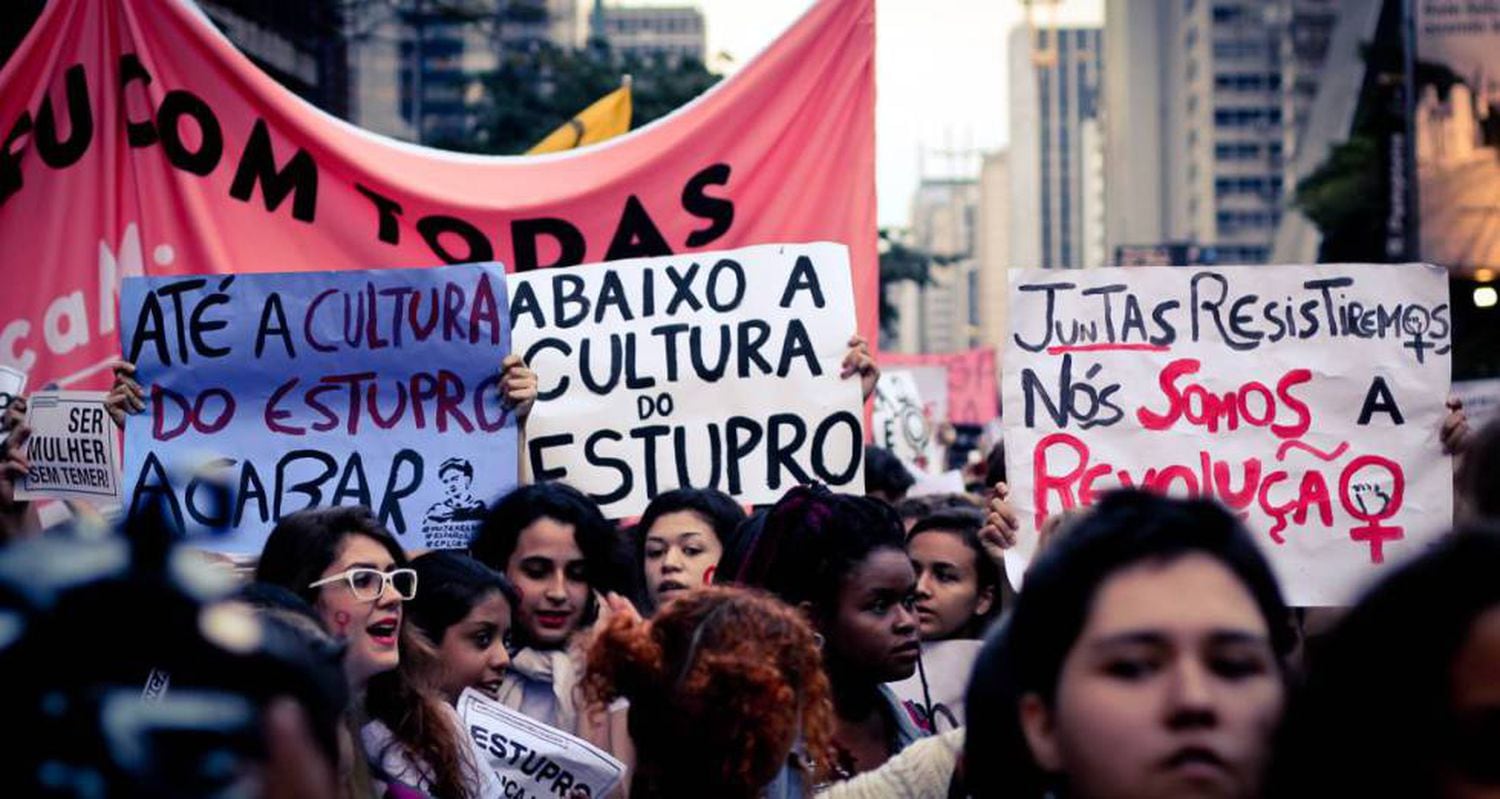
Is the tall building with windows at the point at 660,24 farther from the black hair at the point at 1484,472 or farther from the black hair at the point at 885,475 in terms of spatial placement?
the black hair at the point at 1484,472

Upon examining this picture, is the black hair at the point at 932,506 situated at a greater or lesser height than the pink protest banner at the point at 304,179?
lesser

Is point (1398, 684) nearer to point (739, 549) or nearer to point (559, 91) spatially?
point (739, 549)

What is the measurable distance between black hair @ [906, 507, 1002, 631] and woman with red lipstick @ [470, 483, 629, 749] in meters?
0.94

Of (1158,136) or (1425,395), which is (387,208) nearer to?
(1425,395)

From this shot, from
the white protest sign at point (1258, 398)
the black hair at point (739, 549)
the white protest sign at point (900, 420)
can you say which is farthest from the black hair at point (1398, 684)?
the white protest sign at point (900, 420)

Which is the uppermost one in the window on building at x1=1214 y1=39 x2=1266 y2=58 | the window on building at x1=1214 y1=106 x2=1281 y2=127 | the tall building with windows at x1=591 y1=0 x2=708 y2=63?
the tall building with windows at x1=591 y1=0 x2=708 y2=63

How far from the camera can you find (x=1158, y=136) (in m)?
136

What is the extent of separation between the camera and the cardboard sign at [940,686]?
5.20 meters

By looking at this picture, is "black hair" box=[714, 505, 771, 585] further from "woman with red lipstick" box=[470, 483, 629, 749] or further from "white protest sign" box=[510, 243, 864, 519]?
"white protest sign" box=[510, 243, 864, 519]

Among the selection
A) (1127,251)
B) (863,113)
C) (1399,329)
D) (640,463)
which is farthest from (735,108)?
(1127,251)

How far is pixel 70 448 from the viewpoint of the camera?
6477 mm

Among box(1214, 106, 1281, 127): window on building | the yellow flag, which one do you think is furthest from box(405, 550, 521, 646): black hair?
box(1214, 106, 1281, 127): window on building

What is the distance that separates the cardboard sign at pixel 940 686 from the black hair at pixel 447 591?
0.99 m

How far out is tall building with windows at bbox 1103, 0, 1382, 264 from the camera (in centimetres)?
12219
